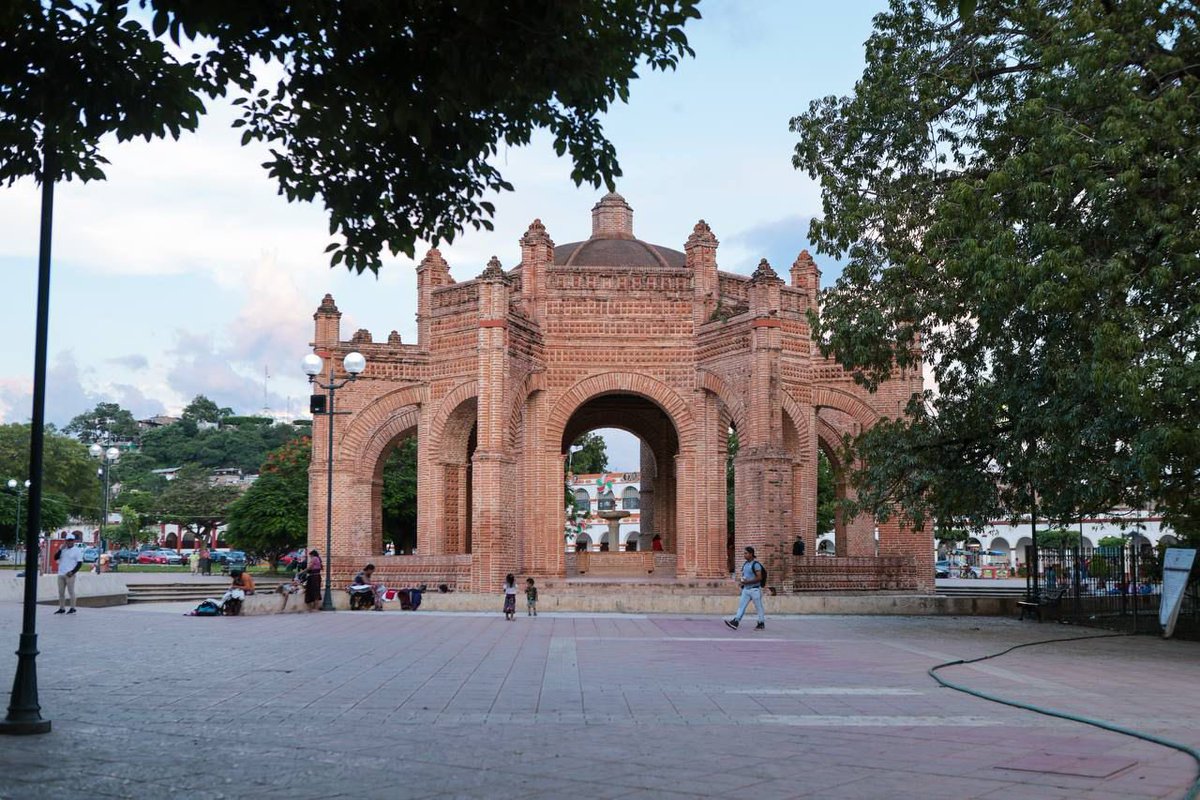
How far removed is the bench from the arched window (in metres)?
57.3

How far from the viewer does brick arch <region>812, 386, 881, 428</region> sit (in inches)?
Answer: 1092

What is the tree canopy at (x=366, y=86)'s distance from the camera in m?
5.64

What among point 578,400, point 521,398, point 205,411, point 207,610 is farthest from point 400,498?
point 205,411

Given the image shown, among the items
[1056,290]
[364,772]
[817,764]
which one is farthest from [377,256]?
[1056,290]

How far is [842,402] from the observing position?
27922mm

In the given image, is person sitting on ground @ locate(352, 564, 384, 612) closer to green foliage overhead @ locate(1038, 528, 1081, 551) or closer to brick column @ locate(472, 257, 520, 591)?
brick column @ locate(472, 257, 520, 591)

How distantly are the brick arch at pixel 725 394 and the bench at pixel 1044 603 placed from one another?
653 cm

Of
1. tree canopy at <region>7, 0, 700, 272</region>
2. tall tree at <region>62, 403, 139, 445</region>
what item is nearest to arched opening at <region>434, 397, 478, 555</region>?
tree canopy at <region>7, 0, 700, 272</region>

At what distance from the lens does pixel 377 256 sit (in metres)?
6.70

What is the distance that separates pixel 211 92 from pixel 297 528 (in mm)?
31155

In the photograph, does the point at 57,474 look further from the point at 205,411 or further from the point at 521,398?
the point at 205,411

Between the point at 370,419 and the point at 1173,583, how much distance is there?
1755cm

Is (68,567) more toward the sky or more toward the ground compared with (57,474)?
more toward the ground

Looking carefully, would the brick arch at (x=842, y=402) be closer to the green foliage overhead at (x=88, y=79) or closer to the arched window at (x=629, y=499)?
the green foliage overhead at (x=88, y=79)
